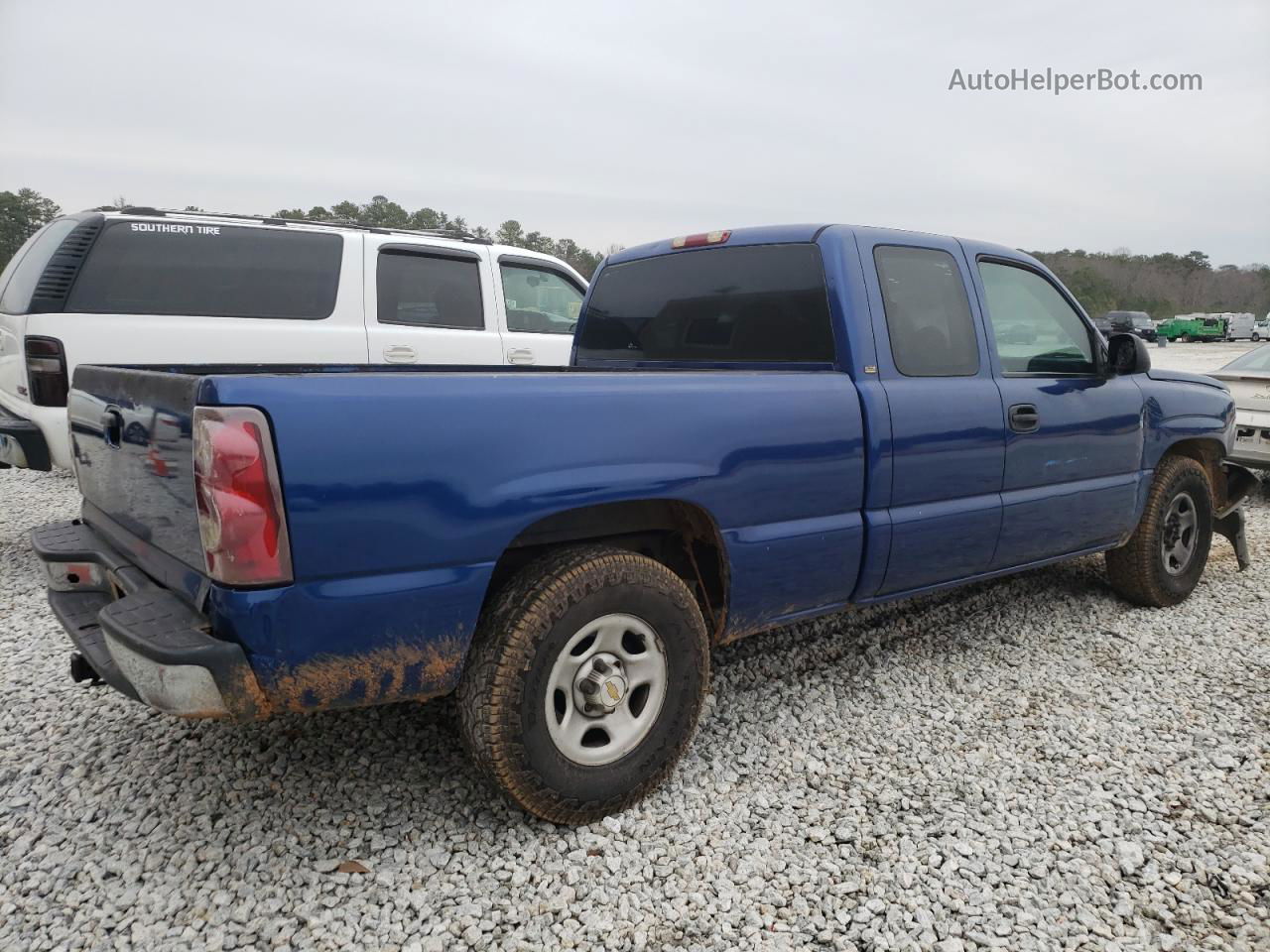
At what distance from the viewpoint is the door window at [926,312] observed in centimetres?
331

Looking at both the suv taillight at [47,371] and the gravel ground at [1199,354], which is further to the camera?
the gravel ground at [1199,354]

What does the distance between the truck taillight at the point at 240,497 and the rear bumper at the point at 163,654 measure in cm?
18

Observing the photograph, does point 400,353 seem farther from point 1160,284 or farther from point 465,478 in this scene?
point 1160,284

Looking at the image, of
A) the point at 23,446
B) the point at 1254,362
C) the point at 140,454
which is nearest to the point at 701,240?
the point at 140,454

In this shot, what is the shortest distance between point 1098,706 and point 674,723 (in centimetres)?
193

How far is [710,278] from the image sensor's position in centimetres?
361

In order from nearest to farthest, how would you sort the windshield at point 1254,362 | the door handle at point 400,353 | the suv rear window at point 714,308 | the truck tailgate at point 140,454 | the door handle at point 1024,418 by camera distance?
the truck tailgate at point 140,454 < the suv rear window at point 714,308 < the door handle at point 1024,418 < the door handle at point 400,353 < the windshield at point 1254,362

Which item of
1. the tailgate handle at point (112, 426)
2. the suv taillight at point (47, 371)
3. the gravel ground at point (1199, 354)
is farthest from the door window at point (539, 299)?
the gravel ground at point (1199, 354)

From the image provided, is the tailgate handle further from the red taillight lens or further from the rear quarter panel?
the red taillight lens

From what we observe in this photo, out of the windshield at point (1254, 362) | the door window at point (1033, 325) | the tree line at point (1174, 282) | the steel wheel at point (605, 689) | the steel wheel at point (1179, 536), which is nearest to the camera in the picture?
the steel wheel at point (605, 689)

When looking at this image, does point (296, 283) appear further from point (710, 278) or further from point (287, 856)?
point (287, 856)

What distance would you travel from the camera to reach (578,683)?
2.50 meters

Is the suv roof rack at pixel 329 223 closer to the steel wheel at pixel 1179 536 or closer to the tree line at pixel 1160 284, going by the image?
the steel wheel at pixel 1179 536

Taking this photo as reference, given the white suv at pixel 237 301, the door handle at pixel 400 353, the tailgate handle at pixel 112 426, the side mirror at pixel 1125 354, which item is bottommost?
the tailgate handle at pixel 112 426
